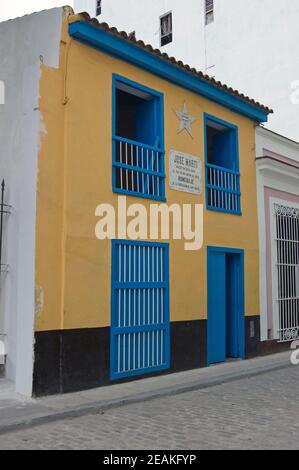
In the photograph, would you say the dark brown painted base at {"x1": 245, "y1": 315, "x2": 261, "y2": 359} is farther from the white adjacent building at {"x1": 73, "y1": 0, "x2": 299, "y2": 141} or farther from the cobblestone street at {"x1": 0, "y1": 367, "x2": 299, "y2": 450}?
the white adjacent building at {"x1": 73, "y1": 0, "x2": 299, "y2": 141}

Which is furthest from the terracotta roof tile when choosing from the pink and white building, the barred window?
the barred window

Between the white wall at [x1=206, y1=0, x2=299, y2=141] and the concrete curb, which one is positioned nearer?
the concrete curb

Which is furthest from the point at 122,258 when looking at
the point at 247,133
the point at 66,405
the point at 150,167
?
the point at 247,133

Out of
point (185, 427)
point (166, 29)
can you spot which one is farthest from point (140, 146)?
point (166, 29)

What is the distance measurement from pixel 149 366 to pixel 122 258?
1670 mm

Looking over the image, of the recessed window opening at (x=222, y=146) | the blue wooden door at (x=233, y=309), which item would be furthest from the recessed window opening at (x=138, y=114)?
the blue wooden door at (x=233, y=309)

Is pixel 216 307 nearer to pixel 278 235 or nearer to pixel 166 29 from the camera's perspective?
pixel 278 235

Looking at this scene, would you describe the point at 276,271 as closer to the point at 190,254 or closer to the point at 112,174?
the point at 190,254

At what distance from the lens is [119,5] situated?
73.8ft

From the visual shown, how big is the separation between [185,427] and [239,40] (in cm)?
1557

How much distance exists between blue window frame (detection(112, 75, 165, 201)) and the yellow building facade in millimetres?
22

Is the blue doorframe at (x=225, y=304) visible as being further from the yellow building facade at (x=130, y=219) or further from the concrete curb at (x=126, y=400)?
the concrete curb at (x=126, y=400)

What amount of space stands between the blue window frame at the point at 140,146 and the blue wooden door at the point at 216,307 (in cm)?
182

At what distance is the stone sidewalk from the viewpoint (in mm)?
5551
